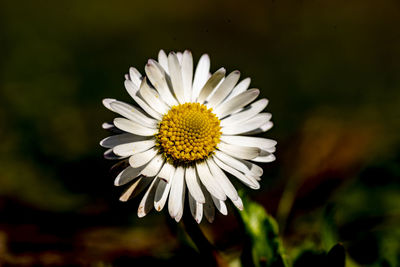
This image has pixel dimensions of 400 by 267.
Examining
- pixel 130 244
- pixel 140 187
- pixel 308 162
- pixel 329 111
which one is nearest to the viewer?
pixel 140 187

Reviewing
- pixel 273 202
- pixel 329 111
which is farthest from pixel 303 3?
pixel 273 202

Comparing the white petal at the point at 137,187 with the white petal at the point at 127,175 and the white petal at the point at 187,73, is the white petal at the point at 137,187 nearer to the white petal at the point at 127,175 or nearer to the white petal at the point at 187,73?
the white petal at the point at 127,175

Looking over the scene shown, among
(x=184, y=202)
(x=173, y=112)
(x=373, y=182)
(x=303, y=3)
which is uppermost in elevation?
(x=303, y=3)

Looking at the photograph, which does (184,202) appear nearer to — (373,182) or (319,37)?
(373,182)

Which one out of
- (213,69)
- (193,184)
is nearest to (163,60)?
(193,184)

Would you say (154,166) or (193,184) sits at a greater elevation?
(154,166)

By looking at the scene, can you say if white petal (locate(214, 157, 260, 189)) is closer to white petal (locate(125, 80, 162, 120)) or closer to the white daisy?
the white daisy

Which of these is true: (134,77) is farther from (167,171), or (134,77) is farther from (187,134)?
(167,171)
